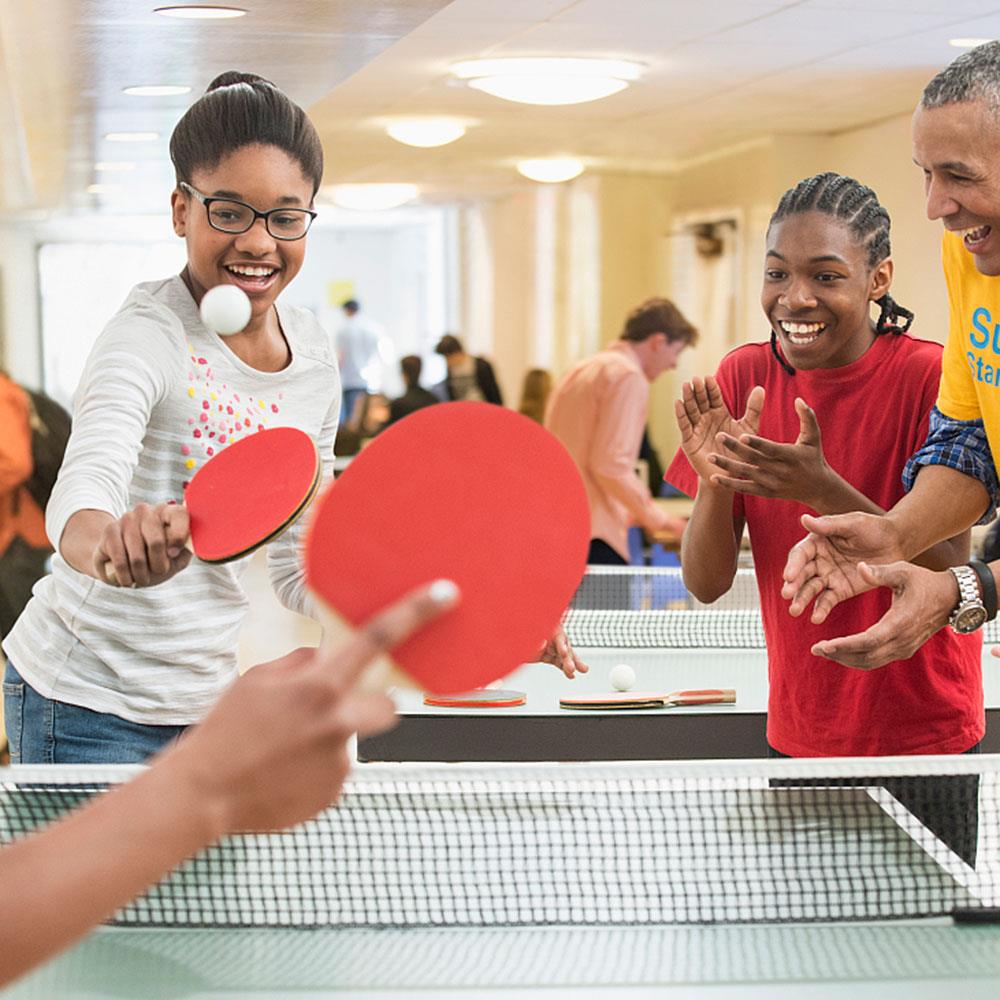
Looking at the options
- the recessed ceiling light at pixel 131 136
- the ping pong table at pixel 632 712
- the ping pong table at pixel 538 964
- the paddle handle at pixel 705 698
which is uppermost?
the recessed ceiling light at pixel 131 136

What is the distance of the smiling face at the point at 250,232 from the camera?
203 centimetres

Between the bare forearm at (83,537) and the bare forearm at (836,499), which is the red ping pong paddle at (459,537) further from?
the bare forearm at (836,499)

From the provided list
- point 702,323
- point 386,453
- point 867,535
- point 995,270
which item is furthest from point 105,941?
point 702,323

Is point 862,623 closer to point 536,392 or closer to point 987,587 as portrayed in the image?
point 987,587

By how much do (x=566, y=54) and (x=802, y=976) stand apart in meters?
7.13

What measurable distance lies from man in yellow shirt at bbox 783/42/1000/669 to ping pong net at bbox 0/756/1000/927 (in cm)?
21

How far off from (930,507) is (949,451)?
94 millimetres

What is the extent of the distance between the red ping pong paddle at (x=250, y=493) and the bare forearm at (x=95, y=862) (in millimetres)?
688

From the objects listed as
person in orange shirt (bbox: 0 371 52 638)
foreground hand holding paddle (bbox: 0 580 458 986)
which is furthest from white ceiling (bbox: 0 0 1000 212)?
foreground hand holding paddle (bbox: 0 580 458 986)

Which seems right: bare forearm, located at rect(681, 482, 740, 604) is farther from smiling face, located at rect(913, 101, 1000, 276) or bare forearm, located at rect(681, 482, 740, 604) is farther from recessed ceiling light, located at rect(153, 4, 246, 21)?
recessed ceiling light, located at rect(153, 4, 246, 21)

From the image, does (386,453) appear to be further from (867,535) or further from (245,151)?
(867,535)

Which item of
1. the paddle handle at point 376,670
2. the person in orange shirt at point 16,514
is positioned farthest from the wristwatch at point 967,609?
the person in orange shirt at point 16,514

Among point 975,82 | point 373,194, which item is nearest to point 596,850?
point 975,82

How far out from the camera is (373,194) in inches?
568
